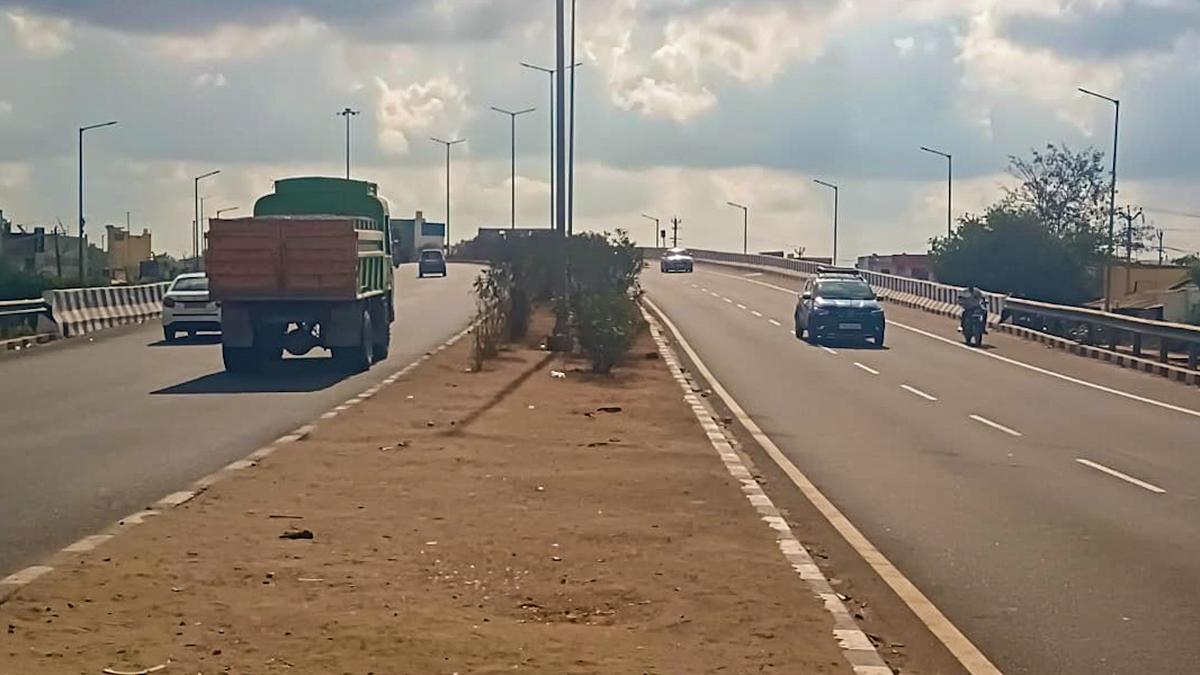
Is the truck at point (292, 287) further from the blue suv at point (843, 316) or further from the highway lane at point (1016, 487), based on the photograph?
the blue suv at point (843, 316)

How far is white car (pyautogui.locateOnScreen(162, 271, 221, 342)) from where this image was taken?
3828 cm

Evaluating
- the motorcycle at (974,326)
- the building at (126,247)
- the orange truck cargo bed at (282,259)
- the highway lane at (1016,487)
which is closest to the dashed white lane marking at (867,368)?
the highway lane at (1016,487)


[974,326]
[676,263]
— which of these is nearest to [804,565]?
[974,326]

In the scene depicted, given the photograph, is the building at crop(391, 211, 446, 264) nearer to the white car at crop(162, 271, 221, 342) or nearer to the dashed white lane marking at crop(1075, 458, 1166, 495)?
the white car at crop(162, 271, 221, 342)

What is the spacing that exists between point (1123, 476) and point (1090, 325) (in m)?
26.8

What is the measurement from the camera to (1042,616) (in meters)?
9.50

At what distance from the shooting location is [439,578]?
997 centimetres

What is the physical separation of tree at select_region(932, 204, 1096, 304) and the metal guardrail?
333 inches

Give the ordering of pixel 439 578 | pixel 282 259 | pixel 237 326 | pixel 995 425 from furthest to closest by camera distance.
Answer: pixel 237 326
pixel 282 259
pixel 995 425
pixel 439 578

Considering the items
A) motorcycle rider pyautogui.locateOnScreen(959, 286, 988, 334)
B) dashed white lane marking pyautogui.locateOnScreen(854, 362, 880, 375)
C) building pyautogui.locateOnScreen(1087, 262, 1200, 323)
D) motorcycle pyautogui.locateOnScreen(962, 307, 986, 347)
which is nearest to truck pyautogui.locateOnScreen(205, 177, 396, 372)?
dashed white lane marking pyautogui.locateOnScreen(854, 362, 880, 375)

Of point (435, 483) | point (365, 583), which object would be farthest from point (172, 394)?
point (365, 583)

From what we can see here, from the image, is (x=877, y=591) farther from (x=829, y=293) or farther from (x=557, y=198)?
(x=829, y=293)

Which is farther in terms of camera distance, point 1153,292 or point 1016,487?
point 1153,292

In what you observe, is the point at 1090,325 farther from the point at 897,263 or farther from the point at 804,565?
the point at 897,263
